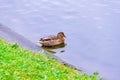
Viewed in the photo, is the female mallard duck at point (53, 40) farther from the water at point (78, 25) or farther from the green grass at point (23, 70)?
the green grass at point (23, 70)

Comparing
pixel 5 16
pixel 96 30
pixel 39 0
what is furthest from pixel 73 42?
pixel 39 0

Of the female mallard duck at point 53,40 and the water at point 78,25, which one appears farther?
the female mallard duck at point 53,40

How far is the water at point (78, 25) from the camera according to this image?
22781 millimetres

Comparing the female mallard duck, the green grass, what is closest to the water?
the female mallard duck

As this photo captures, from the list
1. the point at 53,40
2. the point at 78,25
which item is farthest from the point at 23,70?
the point at 78,25

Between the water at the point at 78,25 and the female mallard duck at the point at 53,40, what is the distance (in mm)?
592

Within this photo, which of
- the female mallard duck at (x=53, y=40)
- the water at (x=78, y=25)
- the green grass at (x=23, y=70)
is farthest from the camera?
the female mallard duck at (x=53, y=40)

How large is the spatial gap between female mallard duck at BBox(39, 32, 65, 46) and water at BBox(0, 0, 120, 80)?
0.59m

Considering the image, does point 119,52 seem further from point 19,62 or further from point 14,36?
point 19,62

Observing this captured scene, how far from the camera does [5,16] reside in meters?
29.6

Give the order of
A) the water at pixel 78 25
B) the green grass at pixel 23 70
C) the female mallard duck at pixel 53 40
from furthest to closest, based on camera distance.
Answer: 1. the female mallard duck at pixel 53 40
2. the water at pixel 78 25
3. the green grass at pixel 23 70

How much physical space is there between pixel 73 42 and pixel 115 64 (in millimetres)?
4143

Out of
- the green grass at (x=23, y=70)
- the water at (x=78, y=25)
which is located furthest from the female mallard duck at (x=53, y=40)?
the green grass at (x=23, y=70)

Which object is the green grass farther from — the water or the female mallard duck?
the female mallard duck
